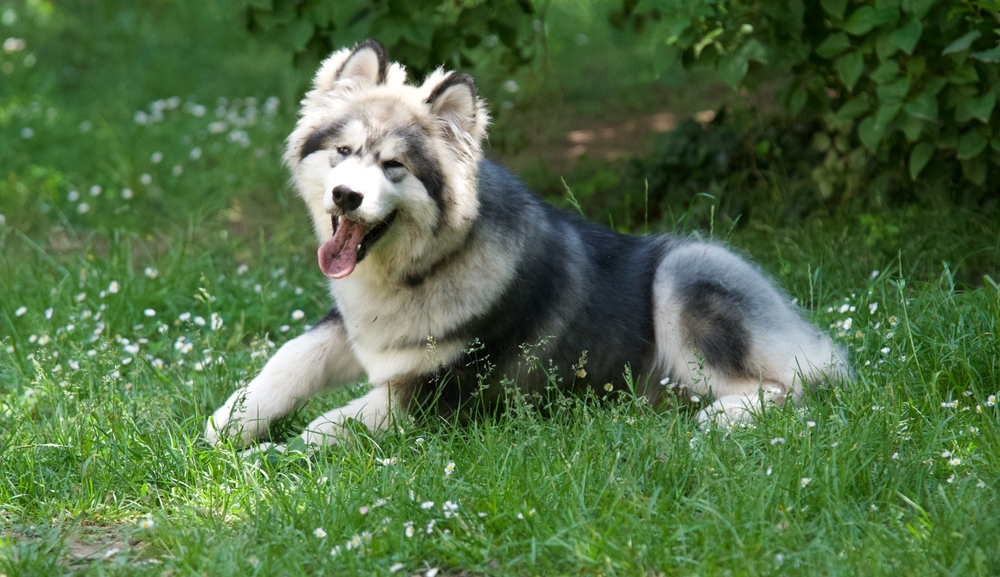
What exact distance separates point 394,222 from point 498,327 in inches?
20.3

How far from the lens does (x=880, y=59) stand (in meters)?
4.10

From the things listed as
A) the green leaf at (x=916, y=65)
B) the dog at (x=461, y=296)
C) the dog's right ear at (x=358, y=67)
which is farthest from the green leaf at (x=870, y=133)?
the dog's right ear at (x=358, y=67)

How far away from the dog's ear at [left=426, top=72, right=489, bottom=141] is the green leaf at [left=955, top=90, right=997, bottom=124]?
2172 mm

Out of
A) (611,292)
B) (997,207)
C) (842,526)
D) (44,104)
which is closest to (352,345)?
A: (611,292)

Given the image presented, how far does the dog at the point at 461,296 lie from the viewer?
3.08 meters

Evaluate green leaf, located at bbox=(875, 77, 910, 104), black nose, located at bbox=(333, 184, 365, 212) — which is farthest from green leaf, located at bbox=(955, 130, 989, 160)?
black nose, located at bbox=(333, 184, 365, 212)

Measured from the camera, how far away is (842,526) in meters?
2.41

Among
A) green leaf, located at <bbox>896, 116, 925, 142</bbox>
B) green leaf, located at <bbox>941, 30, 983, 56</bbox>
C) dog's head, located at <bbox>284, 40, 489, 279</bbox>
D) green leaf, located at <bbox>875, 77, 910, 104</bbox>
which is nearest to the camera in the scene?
dog's head, located at <bbox>284, 40, 489, 279</bbox>

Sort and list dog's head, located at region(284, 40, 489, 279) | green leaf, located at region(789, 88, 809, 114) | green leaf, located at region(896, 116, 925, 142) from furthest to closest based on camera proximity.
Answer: green leaf, located at region(789, 88, 809, 114)
green leaf, located at region(896, 116, 925, 142)
dog's head, located at region(284, 40, 489, 279)

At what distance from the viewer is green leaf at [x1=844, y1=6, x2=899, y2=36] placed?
12.8ft

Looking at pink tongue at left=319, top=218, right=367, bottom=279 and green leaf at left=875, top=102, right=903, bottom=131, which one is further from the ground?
pink tongue at left=319, top=218, right=367, bottom=279

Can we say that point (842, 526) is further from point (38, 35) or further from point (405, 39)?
point (38, 35)

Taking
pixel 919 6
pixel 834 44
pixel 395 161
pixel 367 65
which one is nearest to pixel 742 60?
pixel 834 44

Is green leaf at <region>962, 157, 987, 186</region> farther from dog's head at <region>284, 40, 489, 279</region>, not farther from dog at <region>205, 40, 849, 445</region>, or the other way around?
dog's head at <region>284, 40, 489, 279</region>
